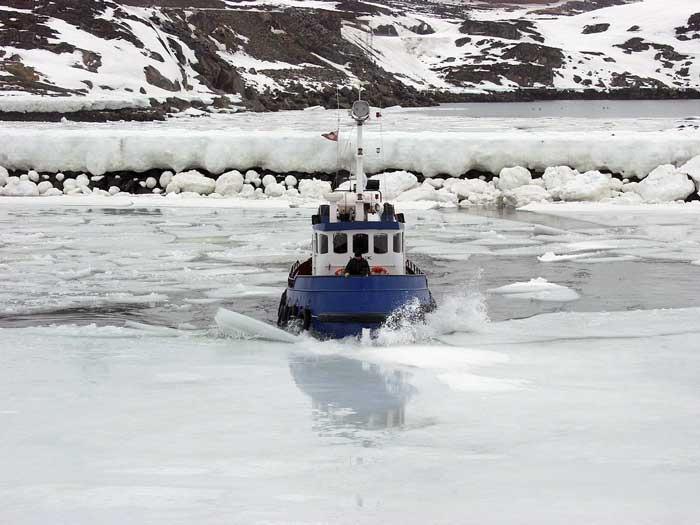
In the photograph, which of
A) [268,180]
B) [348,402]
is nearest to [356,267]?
[348,402]

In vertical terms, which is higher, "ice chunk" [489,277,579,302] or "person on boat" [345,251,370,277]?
"person on boat" [345,251,370,277]

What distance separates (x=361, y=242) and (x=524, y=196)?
21.0 meters

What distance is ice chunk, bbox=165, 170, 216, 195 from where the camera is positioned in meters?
41.2

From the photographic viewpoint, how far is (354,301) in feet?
54.8

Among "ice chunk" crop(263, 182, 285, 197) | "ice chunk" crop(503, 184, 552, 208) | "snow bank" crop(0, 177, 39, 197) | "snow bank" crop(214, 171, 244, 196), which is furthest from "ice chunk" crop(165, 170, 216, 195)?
"ice chunk" crop(503, 184, 552, 208)

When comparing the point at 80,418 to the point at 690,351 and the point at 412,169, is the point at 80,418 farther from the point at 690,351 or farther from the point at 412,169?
the point at 412,169

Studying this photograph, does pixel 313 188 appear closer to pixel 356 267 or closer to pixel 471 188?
pixel 471 188

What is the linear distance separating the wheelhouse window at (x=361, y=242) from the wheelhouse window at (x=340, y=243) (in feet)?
0.47

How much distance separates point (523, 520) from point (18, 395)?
6873 mm

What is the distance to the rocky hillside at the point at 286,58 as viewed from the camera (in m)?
77.0

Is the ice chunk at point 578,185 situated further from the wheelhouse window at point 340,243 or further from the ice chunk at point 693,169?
the wheelhouse window at point 340,243

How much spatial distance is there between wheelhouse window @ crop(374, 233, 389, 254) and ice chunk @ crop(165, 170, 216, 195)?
927 inches

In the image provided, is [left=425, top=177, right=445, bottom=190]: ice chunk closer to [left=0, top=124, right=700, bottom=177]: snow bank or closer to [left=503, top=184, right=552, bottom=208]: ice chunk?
[left=0, top=124, right=700, bottom=177]: snow bank

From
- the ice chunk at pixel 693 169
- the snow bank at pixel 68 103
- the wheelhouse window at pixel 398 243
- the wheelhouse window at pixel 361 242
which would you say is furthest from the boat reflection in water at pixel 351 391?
the snow bank at pixel 68 103
